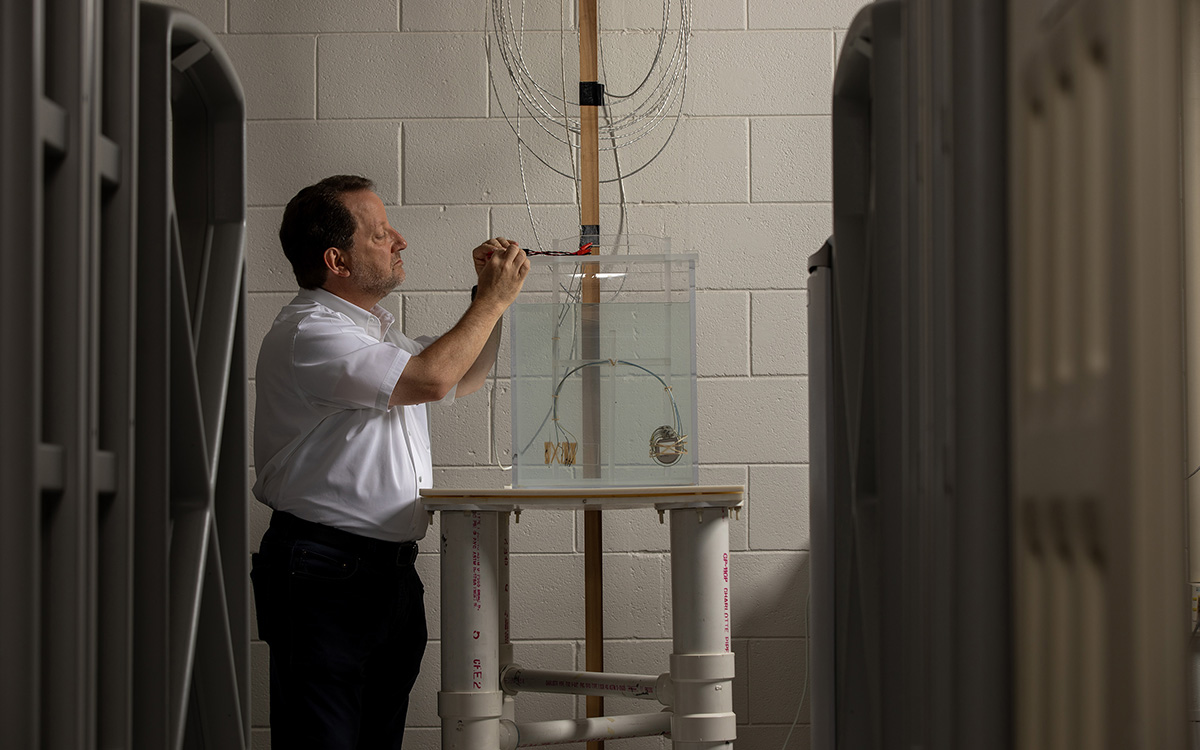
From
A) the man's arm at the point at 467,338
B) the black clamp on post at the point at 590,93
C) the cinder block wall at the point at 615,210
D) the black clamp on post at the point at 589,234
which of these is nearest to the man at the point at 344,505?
the man's arm at the point at 467,338

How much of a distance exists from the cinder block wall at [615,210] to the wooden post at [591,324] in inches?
12.2

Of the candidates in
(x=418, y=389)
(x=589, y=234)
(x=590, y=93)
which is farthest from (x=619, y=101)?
(x=418, y=389)

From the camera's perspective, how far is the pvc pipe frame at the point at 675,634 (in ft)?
5.10

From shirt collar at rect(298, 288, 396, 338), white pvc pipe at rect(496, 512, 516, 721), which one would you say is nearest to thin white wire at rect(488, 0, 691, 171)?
shirt collar at rect(298, 288, 396, 338)

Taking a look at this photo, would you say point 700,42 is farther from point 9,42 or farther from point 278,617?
point 9,42

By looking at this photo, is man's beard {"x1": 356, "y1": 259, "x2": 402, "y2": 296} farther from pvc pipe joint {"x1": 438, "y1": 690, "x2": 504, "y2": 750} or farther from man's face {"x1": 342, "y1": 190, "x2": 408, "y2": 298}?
pvc pipe joint {"x1": 438, "y1": 690, "x2": 504, "y2": 750}

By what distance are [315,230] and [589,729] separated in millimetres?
1047

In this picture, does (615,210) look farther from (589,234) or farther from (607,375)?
(607,375)

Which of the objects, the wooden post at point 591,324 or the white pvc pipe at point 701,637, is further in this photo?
the wooden post at point 591,324

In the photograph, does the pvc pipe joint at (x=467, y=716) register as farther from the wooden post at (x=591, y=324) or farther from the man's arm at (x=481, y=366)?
the man's arm at (x=481, y=366)

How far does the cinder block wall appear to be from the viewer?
226 cm

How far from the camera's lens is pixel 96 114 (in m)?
0.71

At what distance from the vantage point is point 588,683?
1.77 metres

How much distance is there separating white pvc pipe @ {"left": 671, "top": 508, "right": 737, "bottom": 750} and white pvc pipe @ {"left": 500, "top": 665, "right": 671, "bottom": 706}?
0.07 meters
